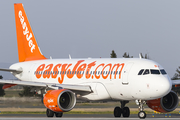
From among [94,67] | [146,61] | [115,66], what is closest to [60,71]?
[94,67]

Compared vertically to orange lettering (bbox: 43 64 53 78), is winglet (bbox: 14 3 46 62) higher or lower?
higher

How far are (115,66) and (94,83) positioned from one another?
2204 mm

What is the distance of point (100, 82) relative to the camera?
3156cm

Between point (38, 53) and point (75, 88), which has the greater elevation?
point (38, 53)

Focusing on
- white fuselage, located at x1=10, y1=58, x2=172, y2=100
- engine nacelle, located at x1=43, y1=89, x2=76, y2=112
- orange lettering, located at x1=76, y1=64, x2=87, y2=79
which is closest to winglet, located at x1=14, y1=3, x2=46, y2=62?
white fuselage, located at x1=10, y1=58, x2=172, y2=100

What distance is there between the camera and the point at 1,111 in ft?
141

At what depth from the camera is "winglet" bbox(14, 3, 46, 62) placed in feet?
135

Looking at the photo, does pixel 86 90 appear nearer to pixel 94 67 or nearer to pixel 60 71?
pixel 94 67

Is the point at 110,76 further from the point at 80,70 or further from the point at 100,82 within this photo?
the point at 80,70

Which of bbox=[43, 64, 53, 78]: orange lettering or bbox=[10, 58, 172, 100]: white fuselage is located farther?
bbox=[43, 64, 53, 78]: orange lettering

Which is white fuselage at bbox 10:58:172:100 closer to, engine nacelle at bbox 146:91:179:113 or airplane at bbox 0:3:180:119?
airplane at bbox 0:3:180:119

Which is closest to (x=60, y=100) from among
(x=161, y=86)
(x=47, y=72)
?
(x=47, y=72)

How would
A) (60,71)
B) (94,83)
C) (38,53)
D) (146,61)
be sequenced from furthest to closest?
(38,53) → (60,71) → (94,83) → (146,61)

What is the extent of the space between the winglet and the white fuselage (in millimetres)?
3148
